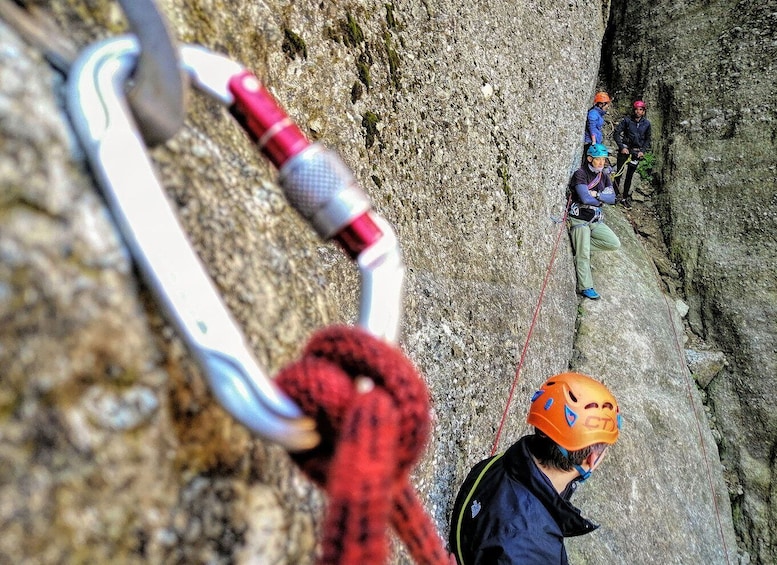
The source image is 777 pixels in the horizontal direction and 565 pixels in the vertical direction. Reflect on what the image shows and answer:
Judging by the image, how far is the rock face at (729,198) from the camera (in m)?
8.09

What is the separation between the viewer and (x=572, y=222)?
757cm

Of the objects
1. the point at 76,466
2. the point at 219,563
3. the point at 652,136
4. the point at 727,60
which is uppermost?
the point at 76,466

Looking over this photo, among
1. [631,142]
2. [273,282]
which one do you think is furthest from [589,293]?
[273,282]

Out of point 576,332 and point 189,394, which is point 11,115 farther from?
point 576,332

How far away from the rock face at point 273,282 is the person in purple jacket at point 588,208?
1166mm

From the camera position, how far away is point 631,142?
33.9 feet

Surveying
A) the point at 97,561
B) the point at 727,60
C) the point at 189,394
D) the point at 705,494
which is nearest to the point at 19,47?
the point at 189,394

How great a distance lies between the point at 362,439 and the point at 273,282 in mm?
579

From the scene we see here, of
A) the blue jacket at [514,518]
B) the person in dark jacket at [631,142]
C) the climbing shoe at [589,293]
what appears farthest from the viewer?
the person in dark jacket at [631,142]

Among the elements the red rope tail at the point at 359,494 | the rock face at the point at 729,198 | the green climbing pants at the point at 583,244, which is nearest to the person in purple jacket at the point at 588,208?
the green climbing pants at the point at 583,244

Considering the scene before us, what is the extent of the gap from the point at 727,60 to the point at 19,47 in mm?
11487

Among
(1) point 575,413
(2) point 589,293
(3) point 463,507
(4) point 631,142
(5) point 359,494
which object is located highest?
(5) point 359,494

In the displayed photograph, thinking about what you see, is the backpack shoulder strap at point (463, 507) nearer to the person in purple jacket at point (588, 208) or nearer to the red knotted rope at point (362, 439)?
the red knotted rope at point (362, 439)

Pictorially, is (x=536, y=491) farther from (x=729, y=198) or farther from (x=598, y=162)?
(x=729, y=198)
